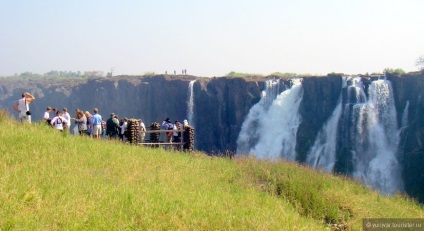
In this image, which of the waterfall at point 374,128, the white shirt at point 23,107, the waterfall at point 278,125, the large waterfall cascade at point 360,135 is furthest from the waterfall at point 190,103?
the white shirt at point 23,107

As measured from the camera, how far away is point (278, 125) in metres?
50.6

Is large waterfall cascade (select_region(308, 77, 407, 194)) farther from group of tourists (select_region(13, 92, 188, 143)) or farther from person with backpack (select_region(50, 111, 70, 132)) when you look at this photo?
person with backpack (select_region(50, 111, 70, 132))

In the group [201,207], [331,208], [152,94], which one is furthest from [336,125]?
[201,207]

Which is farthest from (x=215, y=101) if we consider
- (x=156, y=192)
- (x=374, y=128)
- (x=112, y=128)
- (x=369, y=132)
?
(x=156, y=192)

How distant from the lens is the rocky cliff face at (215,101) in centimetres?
4203

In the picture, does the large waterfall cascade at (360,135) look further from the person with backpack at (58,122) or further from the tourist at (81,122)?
the person with backpack at (58,122)

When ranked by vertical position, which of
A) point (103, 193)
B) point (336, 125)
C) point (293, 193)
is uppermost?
point (103, 193)

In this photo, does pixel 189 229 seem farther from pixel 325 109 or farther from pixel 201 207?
pixel 325 109

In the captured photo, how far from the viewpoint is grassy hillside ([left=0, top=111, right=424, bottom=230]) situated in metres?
8.41

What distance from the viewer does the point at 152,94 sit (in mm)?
66500

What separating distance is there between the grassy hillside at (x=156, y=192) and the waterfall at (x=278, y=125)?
32909mm

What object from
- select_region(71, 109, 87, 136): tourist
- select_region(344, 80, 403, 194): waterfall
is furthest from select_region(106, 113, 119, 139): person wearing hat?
select_region(344, 80, 403, 194): waterfall

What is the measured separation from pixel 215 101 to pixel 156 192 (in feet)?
160

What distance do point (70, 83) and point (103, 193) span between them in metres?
69.4
